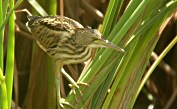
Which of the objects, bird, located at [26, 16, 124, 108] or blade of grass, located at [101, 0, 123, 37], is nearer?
blade of grass, located at [101, 0, 123, 37]

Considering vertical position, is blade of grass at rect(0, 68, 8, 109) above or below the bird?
below

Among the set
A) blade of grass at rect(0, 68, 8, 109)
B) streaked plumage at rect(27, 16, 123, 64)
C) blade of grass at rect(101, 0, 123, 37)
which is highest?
blade of grass at rect(101, 0, 123, 37)

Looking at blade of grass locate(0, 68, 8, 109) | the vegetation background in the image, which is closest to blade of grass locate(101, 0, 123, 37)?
the vegetation background

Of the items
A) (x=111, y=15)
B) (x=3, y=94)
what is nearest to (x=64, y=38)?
(x=111, y=15)

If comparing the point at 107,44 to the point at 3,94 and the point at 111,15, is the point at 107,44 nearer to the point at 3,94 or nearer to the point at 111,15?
the point at 111,15

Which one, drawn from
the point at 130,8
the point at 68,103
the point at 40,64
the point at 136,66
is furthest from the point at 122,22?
the point at 40,64

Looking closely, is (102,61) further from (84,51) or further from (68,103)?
(84,51)

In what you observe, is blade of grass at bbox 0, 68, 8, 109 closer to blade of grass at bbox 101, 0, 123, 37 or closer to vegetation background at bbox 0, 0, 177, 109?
vegetation background at bbox 0, 0, 177, 109

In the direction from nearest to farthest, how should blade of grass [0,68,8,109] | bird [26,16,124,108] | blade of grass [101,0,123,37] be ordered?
blade of grass [0,68,8,109]
blade of grass [101,0,123,37]
bird [26,16,124,108]

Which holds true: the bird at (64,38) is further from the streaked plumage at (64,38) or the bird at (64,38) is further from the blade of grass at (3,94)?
the blade of grass at (3,94)
